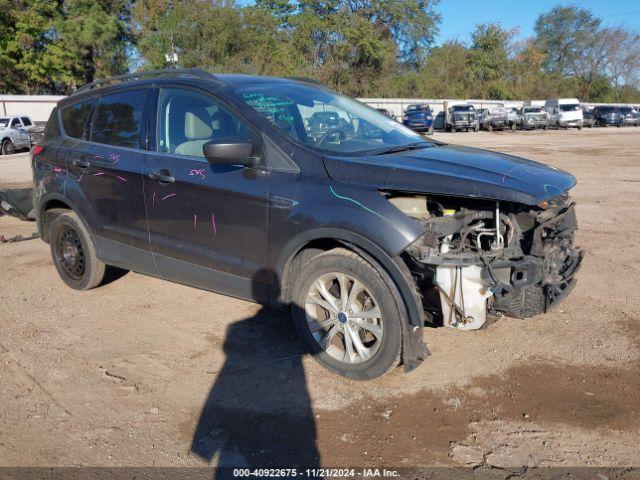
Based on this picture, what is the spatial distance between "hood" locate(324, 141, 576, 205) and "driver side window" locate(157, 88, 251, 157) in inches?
37.1

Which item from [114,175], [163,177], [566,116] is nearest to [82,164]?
[114,175]

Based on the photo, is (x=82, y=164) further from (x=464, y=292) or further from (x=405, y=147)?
(x=464, y=292)

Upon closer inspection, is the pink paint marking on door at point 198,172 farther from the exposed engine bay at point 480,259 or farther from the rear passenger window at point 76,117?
the rear passenger window at point 76,117

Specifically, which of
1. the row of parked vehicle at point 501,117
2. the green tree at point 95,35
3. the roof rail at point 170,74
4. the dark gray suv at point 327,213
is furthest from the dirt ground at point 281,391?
the green tree at point 95,35

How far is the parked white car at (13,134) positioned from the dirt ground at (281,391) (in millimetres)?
21695

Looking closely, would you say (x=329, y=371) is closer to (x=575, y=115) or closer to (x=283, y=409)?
(x=283, y=409)

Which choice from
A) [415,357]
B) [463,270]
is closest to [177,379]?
[415,357]

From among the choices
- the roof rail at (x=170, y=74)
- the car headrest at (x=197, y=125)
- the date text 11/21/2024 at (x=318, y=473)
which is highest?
the roof rail at (x=170, y=74)

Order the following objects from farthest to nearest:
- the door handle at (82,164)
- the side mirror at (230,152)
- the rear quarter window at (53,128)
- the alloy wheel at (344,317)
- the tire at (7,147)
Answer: the tire at (7,147)
the rear quarter window at (53,128)
the door handle at (82,164)
the side mirror at (230,152)
the alloy wheel at (344,317)

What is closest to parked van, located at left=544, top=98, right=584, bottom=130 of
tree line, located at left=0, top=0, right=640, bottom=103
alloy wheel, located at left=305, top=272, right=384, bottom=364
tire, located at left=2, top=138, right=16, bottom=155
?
tree line, located at left=0, top=0, right=640, bottom=103

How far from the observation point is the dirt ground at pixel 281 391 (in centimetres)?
306

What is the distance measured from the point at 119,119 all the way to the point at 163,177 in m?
0.93

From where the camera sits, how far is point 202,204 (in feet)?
13.8

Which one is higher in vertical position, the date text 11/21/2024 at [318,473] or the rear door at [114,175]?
the rear door at [114,175]
